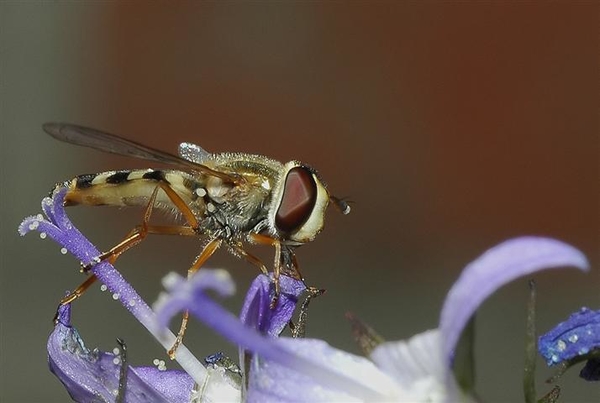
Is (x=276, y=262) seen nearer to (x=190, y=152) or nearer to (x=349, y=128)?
(x=190, y=152)

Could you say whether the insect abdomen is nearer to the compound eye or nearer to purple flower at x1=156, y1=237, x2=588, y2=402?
the compound eye

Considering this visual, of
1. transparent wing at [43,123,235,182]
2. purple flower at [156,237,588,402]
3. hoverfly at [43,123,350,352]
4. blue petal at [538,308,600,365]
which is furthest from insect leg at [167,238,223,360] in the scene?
blue petal at [538,308,600,365]

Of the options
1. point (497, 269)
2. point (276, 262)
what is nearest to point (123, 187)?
point (276, 262)

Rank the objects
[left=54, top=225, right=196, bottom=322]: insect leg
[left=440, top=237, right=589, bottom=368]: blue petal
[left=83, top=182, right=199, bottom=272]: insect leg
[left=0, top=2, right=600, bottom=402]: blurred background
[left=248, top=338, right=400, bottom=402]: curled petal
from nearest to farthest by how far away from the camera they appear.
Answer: [left=440, top=237, right=589, bottom=368]: blue petal
[left=248, top=338, right=400, bottom=402]: curled petal
[left=54, top=225, right=196, bottom=322]: insect leg
[left=83, top=182, right=199, bottom=272]: insect leg
[left=0, top=2, right=600, bottom=402]: blurred background

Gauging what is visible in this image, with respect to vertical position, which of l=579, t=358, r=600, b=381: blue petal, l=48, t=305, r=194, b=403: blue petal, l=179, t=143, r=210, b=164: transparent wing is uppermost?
l=179, t=143, r=210, b=164: transparent wing

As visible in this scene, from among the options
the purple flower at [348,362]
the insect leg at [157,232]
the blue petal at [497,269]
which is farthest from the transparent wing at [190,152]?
the blue petal at [497,269]

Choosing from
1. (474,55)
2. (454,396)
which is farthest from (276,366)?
(474,55)
